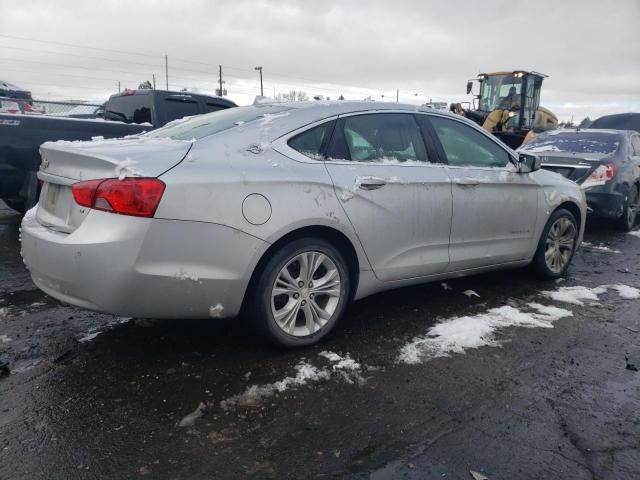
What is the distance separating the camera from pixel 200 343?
3561mm

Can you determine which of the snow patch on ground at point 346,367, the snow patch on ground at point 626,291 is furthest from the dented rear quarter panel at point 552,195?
the snow patch on ground at point 346,367

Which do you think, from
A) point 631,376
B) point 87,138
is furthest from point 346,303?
point 87,138

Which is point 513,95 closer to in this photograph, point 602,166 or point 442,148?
point 602,166

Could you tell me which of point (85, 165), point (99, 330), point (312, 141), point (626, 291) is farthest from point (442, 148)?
point (99, 330)

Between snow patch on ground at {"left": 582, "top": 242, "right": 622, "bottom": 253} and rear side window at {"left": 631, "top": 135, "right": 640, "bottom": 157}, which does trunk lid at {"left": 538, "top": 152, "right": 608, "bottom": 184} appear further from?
rear side window at {"left": 631, "top": 135, "right": 640, "bottom": 157}

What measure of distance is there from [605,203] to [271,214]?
6.31 m

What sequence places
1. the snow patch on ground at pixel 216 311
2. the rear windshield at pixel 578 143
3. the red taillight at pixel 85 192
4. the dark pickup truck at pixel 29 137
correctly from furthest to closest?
the rear windshield at pixel 578 143 < the dark pickup truck at pixel 29 137 < the snow patch on ground at pixel 216 311 < the red taillight at pixel 85 192

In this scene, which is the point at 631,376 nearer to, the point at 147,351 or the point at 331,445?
the point at 331,445

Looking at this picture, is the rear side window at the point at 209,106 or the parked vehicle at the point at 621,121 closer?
the rear side window at the point at 209,106

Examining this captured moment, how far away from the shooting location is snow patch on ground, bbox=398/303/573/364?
11.6ft

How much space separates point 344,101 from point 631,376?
2.66m

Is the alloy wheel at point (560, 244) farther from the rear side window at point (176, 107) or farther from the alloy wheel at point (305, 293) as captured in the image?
the rear side window at point (176, 107)

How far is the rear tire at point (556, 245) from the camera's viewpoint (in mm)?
5113

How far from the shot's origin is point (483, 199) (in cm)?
441
